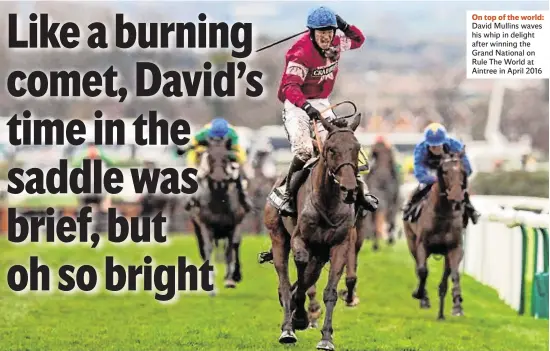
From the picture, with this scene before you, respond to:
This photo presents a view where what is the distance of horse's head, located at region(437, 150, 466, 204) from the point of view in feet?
45.9

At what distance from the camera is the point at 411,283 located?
1770 cm

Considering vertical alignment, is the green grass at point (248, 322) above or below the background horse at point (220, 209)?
below

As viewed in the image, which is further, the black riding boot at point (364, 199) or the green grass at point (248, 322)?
the green grass at point (248, 322)

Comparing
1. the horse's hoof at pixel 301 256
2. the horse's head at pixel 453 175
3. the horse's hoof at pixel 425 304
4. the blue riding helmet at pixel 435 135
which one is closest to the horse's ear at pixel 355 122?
the horse's hoof at pixel 301 256

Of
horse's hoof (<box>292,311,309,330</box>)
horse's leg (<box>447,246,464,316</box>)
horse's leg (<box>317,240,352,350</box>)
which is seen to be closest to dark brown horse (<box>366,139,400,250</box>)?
horse's leg (<box>447,246,464,316</box>)

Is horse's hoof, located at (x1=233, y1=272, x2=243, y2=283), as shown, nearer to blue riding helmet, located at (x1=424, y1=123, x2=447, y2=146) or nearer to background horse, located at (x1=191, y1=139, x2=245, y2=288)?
background horse, located at (x1=191, y1=139, x2=245, y2=288)

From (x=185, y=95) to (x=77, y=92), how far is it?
0.91 meters

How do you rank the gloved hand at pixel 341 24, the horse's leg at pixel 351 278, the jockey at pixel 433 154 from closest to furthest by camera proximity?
the gloved hand at pixel 341 24 < the horse's leg at pixel 351 278 < the jockey at pixel 433 154

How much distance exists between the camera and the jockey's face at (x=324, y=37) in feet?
34.8

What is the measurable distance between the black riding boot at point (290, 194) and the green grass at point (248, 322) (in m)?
1.06

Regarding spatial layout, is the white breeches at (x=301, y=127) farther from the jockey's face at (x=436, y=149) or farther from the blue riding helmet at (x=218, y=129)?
the blue riding helmet at (x=218, y=129)

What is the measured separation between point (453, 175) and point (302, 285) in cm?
353

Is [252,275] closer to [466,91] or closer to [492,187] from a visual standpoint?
[492,187]

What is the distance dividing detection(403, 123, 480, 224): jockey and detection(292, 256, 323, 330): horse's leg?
11.3 feet
